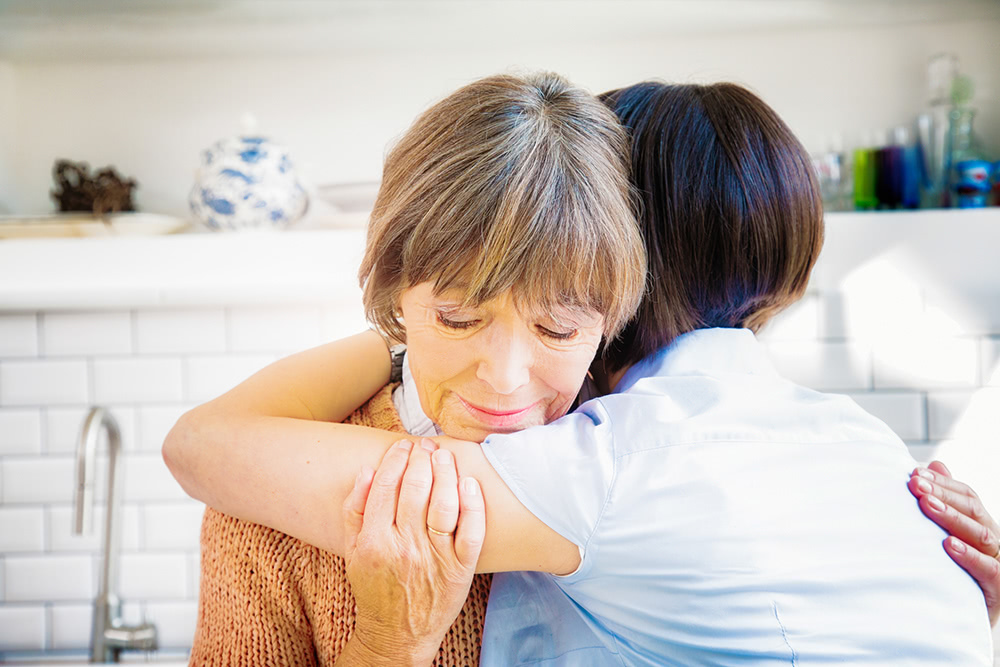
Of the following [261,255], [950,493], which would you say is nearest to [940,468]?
[950,493]

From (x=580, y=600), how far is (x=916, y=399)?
4.89ft

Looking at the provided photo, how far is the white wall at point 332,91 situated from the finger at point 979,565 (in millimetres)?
1254

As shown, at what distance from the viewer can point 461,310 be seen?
744mm

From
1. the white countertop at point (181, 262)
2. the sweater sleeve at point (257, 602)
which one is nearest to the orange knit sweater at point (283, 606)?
the sweater sleeve at point (257, 602)

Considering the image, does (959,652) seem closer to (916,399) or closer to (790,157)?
(790,157)

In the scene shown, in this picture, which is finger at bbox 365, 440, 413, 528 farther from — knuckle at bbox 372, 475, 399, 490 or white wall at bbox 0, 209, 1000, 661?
white wall at bbox 0, 209, 1000, 661

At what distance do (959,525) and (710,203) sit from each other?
38cm

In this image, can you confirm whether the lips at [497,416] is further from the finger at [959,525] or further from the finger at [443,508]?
the finger at [959,525]

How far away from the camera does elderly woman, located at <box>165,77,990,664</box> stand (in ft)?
2.16

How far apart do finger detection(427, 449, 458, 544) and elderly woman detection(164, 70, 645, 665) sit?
0.06 feet

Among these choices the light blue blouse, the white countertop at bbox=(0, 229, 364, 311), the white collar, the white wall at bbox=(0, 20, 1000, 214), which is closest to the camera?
the light blue blouse

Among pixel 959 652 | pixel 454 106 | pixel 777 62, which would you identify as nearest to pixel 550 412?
pixel 454 106

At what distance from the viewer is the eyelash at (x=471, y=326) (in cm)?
76

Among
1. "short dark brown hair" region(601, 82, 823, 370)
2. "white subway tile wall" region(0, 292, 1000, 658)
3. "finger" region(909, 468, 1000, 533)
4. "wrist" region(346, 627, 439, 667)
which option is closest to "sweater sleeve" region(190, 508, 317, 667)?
"wrist" region(346, 627, 439, 667)
